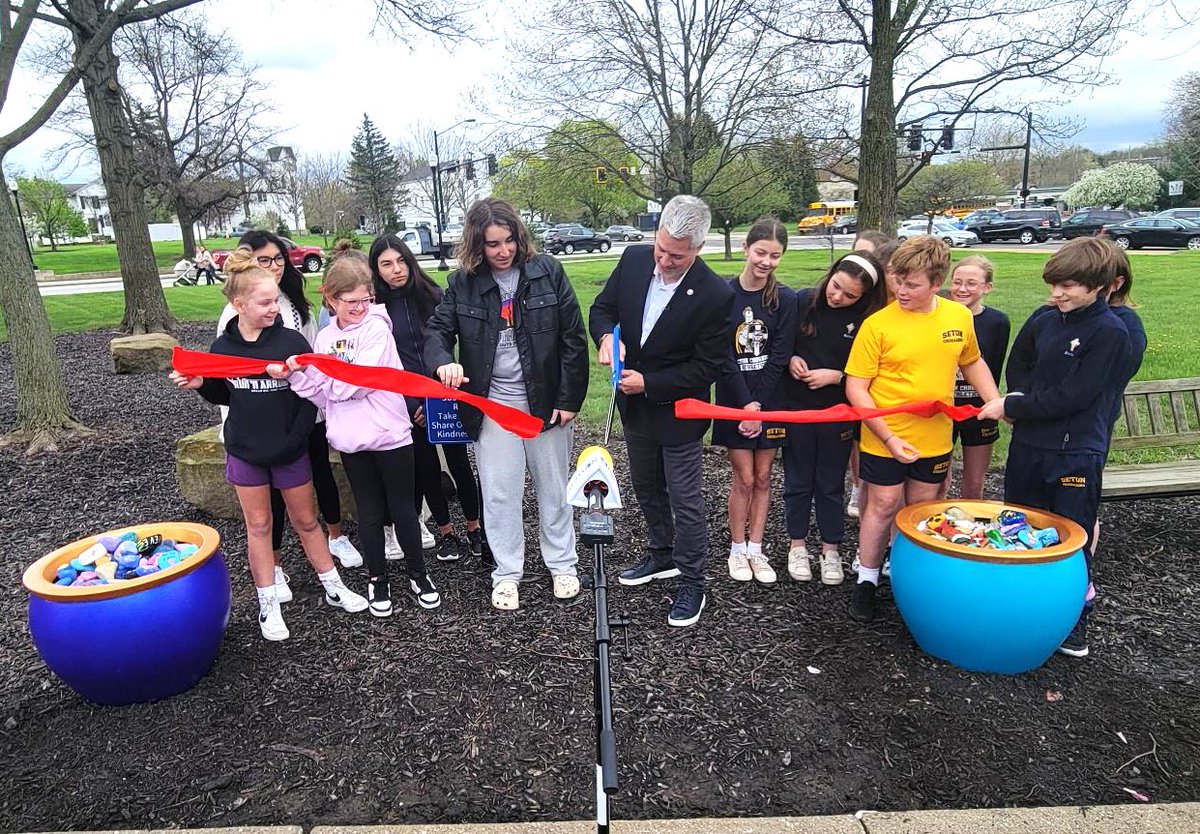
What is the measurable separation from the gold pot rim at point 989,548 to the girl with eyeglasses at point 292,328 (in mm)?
3121

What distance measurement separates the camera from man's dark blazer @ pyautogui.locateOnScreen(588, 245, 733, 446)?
3.71 meters

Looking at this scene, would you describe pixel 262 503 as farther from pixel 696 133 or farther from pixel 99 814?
pixel 696 133

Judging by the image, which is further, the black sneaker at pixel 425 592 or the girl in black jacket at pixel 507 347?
the black sneaker at pixel 425 592

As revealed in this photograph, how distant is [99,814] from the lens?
280 cm

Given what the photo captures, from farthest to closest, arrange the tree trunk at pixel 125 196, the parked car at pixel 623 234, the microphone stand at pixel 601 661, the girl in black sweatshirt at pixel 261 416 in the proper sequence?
the parked car at pixel 623 234
the tree trunk at pixel 125 196
the girl in black sweatshirt at pixel 261 416
the microphone stand at pixel 601 661

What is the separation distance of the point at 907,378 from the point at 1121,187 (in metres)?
60.3

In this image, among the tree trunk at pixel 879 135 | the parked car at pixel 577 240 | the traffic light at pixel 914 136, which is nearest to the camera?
the tree trunk at pixel 879 135

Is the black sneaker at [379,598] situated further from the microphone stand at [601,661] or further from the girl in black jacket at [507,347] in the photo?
the microphone stand at [601,661]

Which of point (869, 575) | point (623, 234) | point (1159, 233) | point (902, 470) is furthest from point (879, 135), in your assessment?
point (623, 234)

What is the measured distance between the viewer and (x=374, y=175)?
213ft

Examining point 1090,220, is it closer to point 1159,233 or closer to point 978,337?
point 1159,233

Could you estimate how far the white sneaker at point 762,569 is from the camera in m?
4.38

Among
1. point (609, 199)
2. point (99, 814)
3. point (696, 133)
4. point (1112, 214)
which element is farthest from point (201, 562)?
point (609, 199)

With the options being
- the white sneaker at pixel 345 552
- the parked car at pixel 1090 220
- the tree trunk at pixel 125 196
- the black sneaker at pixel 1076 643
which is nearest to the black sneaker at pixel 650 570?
the white sneaker at pixel 345 552
